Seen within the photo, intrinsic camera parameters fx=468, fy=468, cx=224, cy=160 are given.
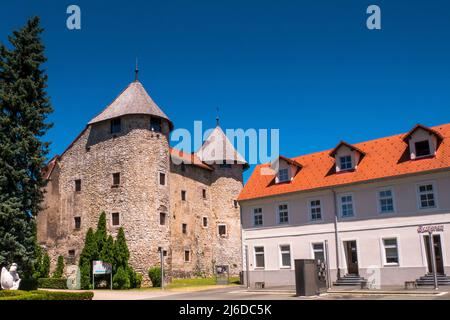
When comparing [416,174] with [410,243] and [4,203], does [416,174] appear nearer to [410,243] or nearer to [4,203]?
[410,243]

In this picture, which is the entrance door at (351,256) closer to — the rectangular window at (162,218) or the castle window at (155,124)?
the rectangular window at (162,218)

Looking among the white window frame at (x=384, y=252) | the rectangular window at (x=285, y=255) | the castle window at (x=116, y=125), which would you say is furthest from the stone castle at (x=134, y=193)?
the white window frame at (x=384, y=252)

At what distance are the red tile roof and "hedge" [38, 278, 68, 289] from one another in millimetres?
17687

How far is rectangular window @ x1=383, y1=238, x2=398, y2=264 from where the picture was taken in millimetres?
27938

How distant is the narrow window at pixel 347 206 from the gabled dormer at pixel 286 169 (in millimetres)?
4855

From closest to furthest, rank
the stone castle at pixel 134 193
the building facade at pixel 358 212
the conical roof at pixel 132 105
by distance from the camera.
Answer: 1. the building facade at pixel 358 212
2. the stone castle at pixel 134 193
3. the conical roof at pixel 132 105

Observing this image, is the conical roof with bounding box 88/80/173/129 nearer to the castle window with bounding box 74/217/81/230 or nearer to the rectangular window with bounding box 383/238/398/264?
the castle window with bounding box 74/217/81/230

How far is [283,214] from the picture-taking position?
33469 mm

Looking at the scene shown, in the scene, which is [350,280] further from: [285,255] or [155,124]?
[155,124]

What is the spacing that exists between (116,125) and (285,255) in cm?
2068

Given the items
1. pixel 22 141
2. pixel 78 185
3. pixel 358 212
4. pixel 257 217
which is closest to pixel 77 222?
pixel 78 185

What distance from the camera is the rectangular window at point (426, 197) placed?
26984mm

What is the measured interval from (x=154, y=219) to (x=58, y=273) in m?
10.6
